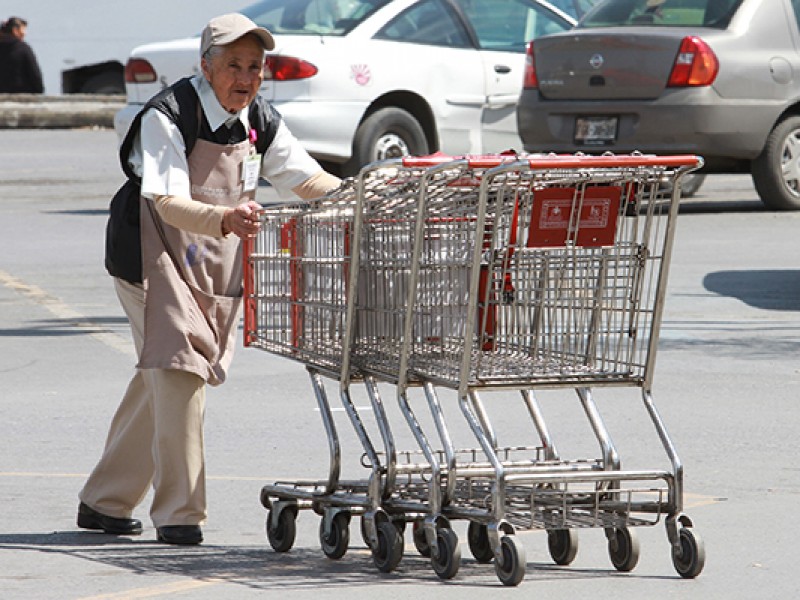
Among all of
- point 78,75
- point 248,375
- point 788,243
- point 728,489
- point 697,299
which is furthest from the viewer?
point 78,75

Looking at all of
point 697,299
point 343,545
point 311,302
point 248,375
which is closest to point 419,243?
point 311,302

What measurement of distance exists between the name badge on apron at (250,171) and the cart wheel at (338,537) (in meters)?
1.14

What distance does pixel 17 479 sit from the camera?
725cm

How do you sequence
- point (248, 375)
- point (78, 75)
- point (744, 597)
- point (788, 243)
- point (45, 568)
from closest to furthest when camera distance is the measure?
point (744, 597) → point (45, 568) → point (248, 375) → point (788, 243) → point (78, 75)

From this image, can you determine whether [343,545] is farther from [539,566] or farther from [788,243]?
[788,243]

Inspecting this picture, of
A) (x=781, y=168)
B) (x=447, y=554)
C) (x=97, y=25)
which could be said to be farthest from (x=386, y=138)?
(x=97, y=25)

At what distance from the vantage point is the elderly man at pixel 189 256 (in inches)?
237

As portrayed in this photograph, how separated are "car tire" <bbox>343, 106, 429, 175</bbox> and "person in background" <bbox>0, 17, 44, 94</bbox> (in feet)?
38.4

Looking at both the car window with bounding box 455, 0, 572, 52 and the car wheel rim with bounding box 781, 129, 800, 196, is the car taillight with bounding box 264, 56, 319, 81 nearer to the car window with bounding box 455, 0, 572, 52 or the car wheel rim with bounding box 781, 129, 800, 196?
the car window with bounding box 455, 0, 572, 52

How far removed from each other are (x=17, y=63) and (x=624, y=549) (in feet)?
74.7

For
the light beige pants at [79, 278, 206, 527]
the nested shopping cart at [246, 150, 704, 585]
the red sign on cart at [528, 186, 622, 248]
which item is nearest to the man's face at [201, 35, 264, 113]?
the nested shopping cart at [246, 150, 704, 585]

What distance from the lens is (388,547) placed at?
5621 mm

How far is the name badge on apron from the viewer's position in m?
6.19

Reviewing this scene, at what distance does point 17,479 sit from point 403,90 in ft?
32.0
